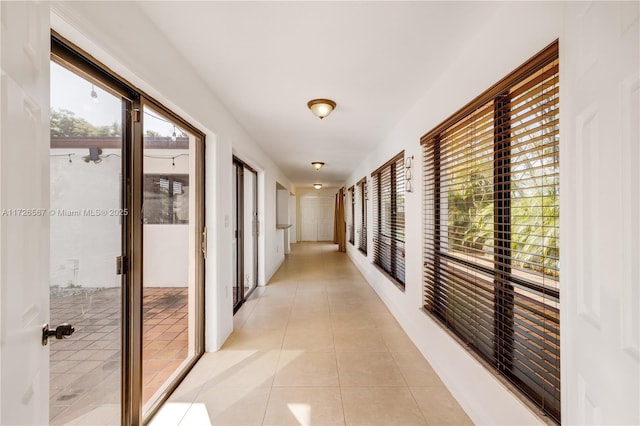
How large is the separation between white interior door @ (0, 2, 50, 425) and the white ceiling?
958mm

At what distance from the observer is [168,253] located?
7.97ft

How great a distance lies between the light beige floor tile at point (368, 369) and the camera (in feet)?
7.16

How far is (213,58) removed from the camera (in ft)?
6.59

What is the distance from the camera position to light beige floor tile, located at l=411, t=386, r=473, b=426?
178 centimetres

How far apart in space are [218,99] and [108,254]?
5.93ft

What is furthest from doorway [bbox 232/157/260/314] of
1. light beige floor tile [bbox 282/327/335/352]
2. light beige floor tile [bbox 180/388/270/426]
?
light beige floor tile [bbox 180/388/270/426]

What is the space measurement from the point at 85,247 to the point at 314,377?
1.83 meters

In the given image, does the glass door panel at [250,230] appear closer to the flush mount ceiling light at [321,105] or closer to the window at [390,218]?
the flush mount ceiling light at [321,105]

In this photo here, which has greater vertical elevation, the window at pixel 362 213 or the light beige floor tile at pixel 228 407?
the window at pixel 362 213

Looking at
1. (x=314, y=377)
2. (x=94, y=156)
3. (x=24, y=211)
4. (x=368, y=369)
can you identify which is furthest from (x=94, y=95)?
(x=368, y=369)

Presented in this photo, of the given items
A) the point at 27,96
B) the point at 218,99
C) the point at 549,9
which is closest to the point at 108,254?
the point at 27,96

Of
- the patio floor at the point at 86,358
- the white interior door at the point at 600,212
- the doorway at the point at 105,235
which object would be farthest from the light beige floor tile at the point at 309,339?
the white interior door at the point at 600,212

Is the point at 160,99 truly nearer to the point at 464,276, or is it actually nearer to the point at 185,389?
the point at 185,389

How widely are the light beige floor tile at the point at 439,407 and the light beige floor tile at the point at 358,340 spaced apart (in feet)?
2.14
